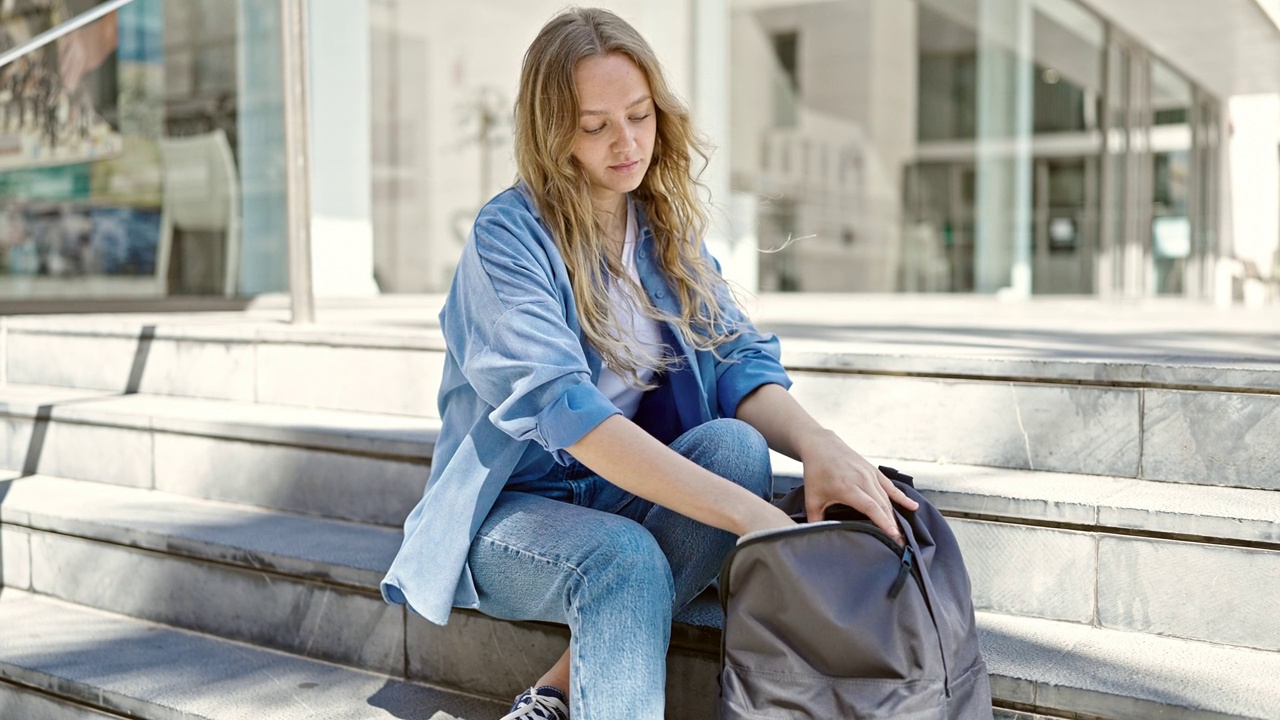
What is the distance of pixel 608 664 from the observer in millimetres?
1429

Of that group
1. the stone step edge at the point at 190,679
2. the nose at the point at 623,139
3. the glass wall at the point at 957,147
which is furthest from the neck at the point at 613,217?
the glass wall at the point at 957,147

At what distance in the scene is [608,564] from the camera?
146cm

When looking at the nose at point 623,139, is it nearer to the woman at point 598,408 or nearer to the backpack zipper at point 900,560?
the woman at point 598,408

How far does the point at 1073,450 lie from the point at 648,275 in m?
0.83

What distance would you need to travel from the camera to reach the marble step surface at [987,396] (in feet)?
6.14

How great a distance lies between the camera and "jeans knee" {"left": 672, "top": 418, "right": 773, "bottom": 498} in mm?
1607

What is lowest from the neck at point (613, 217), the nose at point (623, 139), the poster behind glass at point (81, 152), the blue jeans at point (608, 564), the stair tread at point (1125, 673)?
the stair tread at point (1125, 673)

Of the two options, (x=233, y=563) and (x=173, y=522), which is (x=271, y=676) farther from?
(x=173, y=522)

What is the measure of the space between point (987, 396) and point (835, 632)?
881mm

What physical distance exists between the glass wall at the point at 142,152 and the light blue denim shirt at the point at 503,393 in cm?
368

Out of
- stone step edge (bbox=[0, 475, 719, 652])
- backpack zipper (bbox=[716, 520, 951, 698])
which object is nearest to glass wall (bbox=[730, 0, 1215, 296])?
stone step edge (bbox=[0, 475, 719, 652])

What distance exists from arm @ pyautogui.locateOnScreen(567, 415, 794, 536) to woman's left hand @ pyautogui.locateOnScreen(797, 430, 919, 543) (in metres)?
0.10

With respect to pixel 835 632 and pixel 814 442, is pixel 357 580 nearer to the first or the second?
pixel 814 442

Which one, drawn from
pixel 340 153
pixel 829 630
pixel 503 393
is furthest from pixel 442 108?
pixel 829 630
